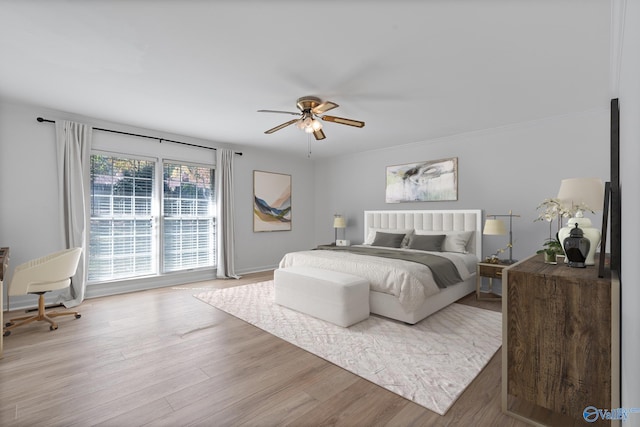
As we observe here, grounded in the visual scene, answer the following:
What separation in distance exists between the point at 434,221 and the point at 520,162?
1547 millimetres

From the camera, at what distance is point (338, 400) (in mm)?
1946

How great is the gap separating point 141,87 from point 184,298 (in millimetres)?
2826

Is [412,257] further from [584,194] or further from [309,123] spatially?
[309,123]

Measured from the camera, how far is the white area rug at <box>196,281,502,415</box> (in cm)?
212

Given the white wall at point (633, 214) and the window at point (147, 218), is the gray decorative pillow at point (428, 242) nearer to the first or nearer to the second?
the white wall at point (633, 214)

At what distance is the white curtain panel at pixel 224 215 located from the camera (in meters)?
5.61

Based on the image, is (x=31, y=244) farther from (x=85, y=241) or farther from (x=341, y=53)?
(x=341, y=53)

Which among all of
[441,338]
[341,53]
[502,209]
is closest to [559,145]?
[502,209]

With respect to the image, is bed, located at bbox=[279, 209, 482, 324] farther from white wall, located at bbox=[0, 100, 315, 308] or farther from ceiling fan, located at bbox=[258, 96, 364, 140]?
white wall, located at bbox=[0, 100, 315, 308]

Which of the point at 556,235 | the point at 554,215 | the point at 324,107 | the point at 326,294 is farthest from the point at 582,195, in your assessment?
the point at 324,107

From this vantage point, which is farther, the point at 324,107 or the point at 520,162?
the point at 520,162

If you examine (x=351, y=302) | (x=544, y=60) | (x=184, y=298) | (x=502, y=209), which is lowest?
(x=184, y=298)

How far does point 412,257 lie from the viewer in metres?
3.86

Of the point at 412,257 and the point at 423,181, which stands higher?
the point at 423,181
